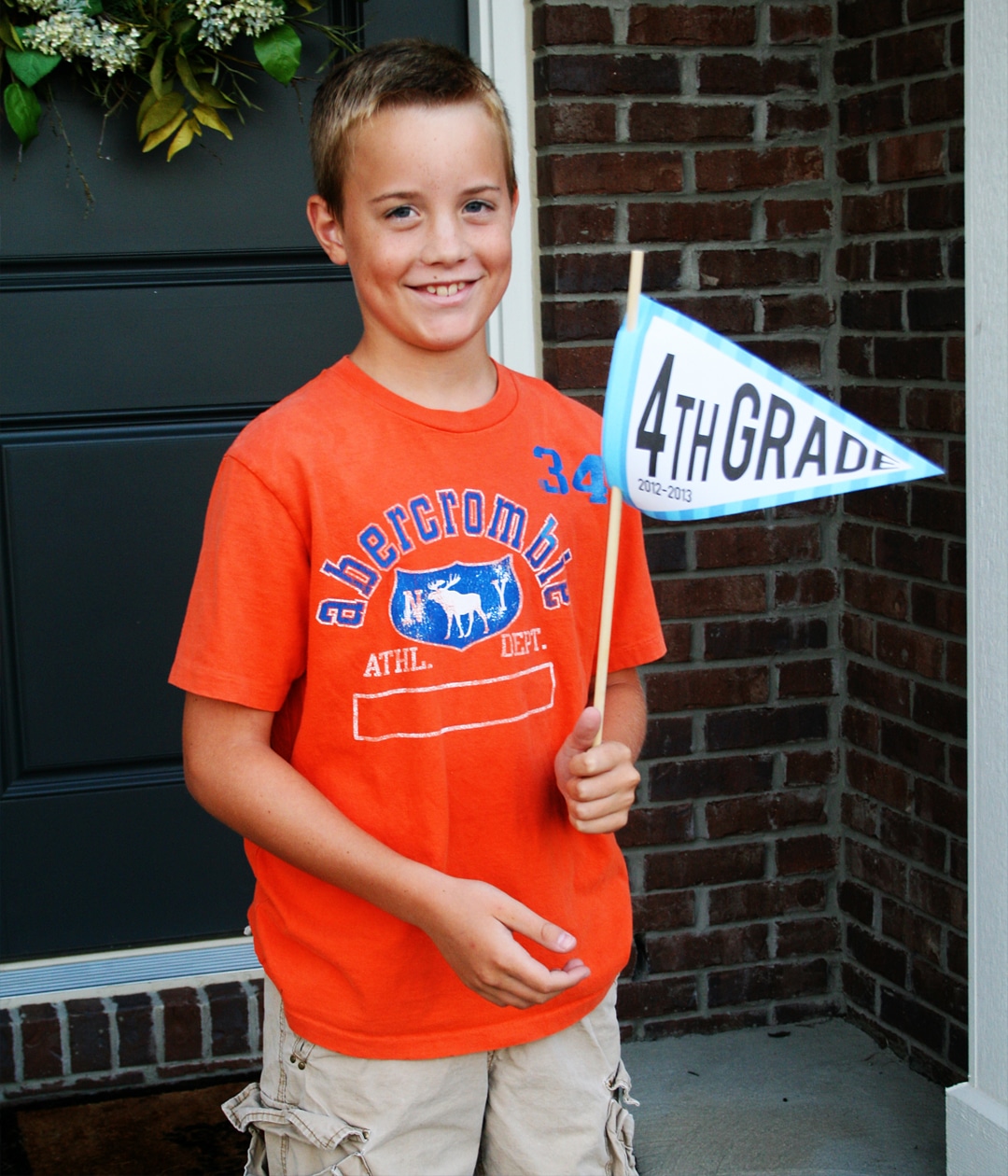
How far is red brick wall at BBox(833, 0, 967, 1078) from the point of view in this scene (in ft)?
9.73

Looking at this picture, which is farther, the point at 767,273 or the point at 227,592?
the point at 767,273

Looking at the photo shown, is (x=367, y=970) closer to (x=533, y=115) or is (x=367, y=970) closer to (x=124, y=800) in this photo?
(x=124, y=800)

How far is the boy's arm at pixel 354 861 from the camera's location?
1.61 meters

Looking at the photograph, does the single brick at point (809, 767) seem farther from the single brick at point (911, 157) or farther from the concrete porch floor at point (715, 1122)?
the single brick at point (911, 157)

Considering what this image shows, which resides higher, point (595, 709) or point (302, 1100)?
point (595, 709)

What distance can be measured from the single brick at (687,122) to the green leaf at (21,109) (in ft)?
4.16

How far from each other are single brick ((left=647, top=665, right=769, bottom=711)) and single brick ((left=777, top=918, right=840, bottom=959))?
23.0 inches

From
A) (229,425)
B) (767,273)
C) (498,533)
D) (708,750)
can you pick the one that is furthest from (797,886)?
(498,533)

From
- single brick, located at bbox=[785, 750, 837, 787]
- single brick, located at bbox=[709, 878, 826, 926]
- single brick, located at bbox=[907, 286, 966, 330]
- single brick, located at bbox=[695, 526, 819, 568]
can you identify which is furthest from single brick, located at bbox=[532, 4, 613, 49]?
single brick, located at bbox=[709, 878, 826, 926]

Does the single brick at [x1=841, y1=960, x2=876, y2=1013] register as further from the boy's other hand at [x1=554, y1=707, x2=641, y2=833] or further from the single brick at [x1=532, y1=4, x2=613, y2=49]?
the single brick at [x1=532, y1=4, x2=613, y2=49]

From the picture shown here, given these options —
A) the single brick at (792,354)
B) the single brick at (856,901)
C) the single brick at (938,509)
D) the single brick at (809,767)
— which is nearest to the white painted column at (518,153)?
the single brick at (792,354)

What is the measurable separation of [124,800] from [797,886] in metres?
1.63

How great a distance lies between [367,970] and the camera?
5.85ft

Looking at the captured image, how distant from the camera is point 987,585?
8.32 feet
